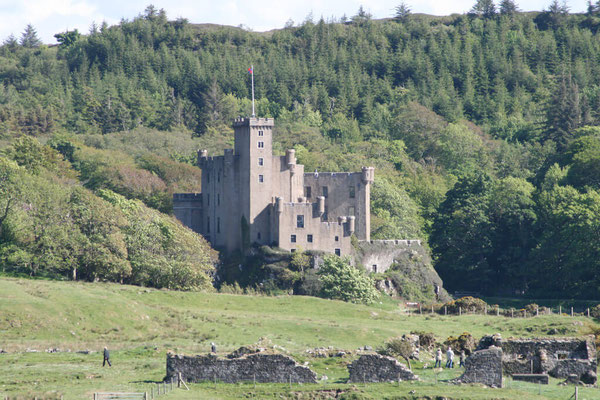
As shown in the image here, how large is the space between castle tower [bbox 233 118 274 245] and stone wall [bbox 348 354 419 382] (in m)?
54.6

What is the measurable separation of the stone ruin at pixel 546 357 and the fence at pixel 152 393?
11.7 metres

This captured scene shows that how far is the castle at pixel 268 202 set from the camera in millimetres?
97125

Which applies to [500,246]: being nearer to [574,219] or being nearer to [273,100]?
[574,219]

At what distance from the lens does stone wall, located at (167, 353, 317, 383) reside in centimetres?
4434

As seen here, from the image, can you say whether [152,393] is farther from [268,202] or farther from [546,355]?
[268,202]

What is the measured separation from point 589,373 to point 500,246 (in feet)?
200

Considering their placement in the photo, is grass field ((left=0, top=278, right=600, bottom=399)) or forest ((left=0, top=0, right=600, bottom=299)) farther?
forest ((left=0, top=0, right=600, bottom=299))

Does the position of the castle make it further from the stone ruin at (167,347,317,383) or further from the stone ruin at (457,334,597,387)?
the stone ruin at (167,347,317,383)

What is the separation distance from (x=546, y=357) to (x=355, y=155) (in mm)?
90181

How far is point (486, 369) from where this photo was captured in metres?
44.1

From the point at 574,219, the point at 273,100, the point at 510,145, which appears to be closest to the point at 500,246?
the point at 574,219

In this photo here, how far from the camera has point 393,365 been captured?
4459cm

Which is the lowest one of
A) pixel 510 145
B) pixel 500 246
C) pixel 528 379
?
pixel 528 379

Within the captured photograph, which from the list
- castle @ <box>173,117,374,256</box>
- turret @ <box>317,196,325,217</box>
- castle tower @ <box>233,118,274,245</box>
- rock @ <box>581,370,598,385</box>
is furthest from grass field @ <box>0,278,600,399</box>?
castle tower @ <box>233,118,274,245</box>
